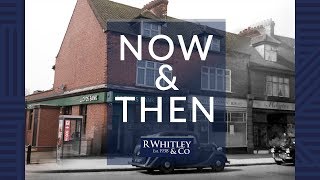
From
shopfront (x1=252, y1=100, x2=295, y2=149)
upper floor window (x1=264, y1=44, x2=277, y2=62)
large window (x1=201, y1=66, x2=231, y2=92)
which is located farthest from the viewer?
upper floor window (x1=264, y1=44, x2=277, y2=62)

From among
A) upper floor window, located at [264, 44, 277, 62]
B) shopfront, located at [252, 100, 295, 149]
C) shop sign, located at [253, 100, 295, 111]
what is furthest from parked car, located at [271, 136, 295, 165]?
upper floor window, located at [264, 44, 277, 62]

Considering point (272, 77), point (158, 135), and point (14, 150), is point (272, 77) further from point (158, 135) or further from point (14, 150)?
point (14, 150)

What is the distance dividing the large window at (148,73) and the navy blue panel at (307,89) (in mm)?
1722

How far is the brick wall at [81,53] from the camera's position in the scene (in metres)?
4.68

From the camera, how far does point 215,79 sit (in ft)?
15.4

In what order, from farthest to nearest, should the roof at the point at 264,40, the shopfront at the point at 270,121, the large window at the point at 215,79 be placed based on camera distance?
the roof at the point at 264,40, the shopfront at the point at 270,121, the large window at the point at 215,79

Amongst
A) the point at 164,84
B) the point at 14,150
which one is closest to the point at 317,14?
the point at 164,84

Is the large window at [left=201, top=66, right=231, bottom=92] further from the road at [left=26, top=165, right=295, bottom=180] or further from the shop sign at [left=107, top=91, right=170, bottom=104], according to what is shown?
the road at [left=26, top=165, right=295, bottom=180]

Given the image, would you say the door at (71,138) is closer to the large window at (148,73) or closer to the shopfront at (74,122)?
the shopfront at (74,122)

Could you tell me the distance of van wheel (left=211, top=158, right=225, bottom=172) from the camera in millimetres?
4609

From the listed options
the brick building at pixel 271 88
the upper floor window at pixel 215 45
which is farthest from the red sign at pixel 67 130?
the brick building at pixel 271 88

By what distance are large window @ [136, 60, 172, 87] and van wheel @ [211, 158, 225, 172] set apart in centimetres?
117

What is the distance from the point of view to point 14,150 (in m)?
4.41

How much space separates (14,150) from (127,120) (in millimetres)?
1399
